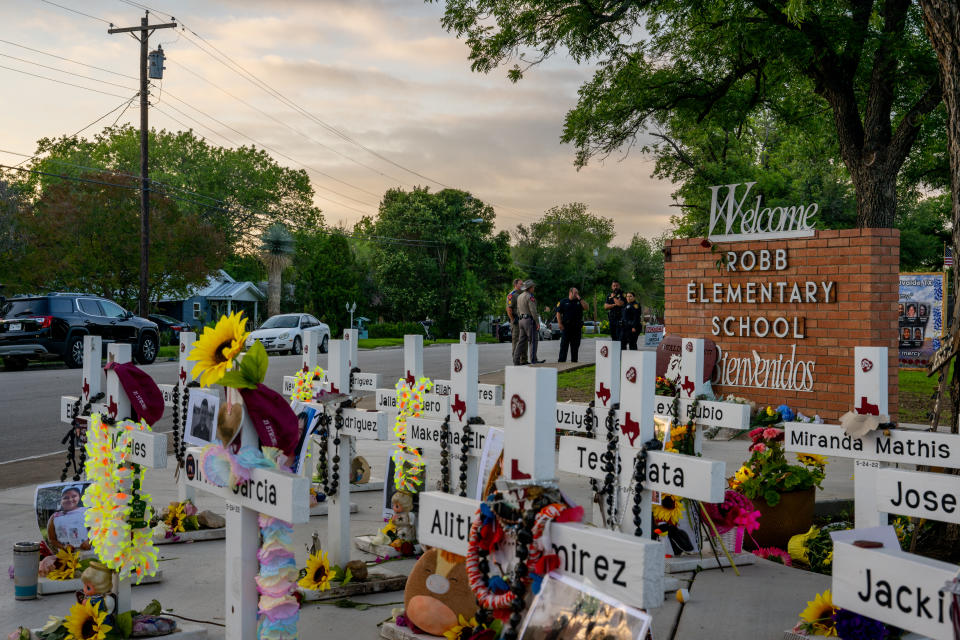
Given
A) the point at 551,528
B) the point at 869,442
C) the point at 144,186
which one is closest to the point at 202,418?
the point at 551,528

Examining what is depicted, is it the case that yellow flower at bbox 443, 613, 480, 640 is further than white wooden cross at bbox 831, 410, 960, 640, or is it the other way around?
yellow flower at bbox 443, 613, 480, 640

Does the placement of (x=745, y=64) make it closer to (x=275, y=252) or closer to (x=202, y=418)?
(x=202, y=418)

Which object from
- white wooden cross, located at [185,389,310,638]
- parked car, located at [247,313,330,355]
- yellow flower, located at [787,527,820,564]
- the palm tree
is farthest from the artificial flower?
the palm tree

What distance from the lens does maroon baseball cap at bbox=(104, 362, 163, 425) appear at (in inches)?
168

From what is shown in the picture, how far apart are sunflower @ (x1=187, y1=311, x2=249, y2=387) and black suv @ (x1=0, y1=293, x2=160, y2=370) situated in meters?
17.4

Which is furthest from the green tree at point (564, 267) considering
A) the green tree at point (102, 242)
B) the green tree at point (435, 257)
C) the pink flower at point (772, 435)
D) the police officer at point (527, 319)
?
the pink flower at point (772, 435)

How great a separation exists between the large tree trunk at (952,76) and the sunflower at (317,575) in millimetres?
3805

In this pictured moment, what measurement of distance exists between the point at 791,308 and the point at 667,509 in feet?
24.9

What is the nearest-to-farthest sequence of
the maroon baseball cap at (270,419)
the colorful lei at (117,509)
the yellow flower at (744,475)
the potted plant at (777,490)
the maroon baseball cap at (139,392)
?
the maroon baseball cap at (270,419)
the colorful lei at (117,509)
the maroon baseball cap at (139,392)
the potted plant at (777,490)
the yellow flower at (744,475)

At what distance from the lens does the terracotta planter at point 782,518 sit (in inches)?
226

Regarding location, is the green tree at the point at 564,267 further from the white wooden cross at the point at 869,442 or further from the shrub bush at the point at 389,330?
the white wooden cross at the point at 869,442

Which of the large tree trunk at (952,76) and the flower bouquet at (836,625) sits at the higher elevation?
the large tree trunk at (952,76)

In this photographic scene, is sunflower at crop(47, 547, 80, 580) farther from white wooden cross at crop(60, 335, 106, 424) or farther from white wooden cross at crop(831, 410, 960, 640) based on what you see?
white wooden cross at crop(831, 410, 960, 640)

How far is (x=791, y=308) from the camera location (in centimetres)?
1147
